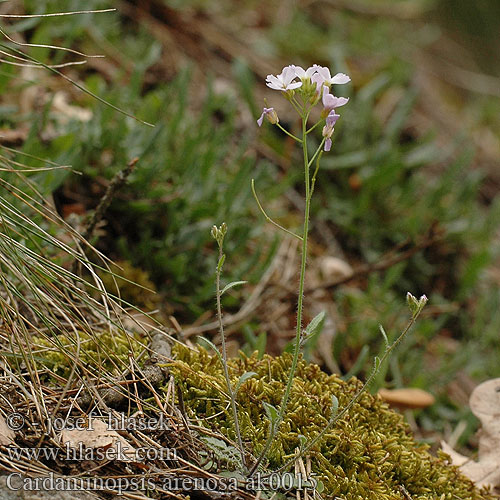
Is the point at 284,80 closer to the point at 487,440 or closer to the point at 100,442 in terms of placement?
the point at 100,442

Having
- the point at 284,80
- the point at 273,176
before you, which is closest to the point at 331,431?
the point at 284,80

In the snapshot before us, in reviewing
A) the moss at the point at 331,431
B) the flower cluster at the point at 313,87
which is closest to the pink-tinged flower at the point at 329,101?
the flower cluster at the point at 313,87

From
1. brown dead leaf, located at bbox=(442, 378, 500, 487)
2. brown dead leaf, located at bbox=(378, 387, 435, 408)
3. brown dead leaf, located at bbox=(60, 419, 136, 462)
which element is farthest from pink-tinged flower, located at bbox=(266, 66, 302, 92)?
brown dead leaf, located at bbox=(378, 387, 435, 408)

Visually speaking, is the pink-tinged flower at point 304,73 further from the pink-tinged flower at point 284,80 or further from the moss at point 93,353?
the moss at point 93,353

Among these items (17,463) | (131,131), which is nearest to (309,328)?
(17,463)

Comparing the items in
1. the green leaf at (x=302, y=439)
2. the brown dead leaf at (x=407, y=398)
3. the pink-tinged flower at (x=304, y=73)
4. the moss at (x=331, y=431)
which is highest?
→ the pink-tinged flower at (x=304, y=73)

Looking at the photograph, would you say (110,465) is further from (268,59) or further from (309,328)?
(268,59)

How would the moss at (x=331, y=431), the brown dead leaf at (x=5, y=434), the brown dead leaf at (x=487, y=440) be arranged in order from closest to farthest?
1. the brown dead leaf at (x=5, y=434)
2. the moss at (x=331, y=431)
3. the brown dead leaf at (x=487, y=440)
